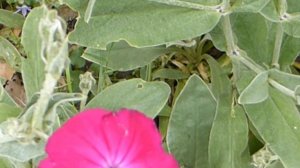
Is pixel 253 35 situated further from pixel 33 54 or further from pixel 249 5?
pixel 33 54

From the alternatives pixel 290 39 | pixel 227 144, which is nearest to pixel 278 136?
pixel 227 144

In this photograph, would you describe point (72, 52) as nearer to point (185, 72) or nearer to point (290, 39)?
point (185, 72)

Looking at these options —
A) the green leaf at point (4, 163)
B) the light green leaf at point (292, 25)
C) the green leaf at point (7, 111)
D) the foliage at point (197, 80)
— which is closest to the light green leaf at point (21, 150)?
the foliage at point (197, 80)

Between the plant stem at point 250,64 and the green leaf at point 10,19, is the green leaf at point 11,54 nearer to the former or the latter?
the green leaf at point 10,19

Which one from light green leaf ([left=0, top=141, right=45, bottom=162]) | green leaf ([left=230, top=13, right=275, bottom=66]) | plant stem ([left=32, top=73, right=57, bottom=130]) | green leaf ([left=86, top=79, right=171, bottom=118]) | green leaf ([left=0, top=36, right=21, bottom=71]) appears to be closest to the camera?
plant stem ([left=32, top=73, right=57, bottom=130])

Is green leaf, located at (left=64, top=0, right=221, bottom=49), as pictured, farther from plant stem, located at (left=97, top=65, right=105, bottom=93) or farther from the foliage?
plant stem, located at (left=97, top=65, right=105, bottom=93)

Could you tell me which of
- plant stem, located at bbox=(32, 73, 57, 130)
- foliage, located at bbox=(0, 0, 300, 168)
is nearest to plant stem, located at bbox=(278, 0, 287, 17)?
foliage, located at bbox=(0, 0, 300, 168)

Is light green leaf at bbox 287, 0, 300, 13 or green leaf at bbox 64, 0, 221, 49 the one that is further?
light green leaf at bbox 287, 0, 300, 13
